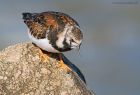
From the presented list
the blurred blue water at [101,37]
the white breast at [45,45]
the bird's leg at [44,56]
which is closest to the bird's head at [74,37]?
the white breast at [45,45]

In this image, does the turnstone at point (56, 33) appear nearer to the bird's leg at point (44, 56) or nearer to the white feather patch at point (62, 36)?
the white feather patch at point (62, 36)

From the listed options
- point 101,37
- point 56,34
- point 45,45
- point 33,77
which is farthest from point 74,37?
point 101,37

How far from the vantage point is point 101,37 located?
1747cm

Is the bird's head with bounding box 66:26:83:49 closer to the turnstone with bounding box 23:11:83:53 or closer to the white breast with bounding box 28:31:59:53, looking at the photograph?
the turnstone with bounding box 23:11:83:53

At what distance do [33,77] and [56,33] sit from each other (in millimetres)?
947

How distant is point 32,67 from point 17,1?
386 inches

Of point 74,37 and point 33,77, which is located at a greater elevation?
point 74,37

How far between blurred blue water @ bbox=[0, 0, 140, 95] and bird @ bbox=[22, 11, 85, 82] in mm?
4153

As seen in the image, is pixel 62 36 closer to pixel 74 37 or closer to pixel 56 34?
pixel 56 34

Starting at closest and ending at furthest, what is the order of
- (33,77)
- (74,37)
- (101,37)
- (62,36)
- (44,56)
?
(33,77), (44,56), (74,37), (62,36), (101,37)

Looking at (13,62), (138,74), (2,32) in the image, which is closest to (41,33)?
(13,62)

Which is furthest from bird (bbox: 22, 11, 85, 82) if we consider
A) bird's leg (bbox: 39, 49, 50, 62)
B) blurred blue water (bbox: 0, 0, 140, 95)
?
blurred blue water (bbox: 0, 0, 140, 95)

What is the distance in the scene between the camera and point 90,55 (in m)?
15.9

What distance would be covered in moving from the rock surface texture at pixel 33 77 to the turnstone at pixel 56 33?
0.33m
